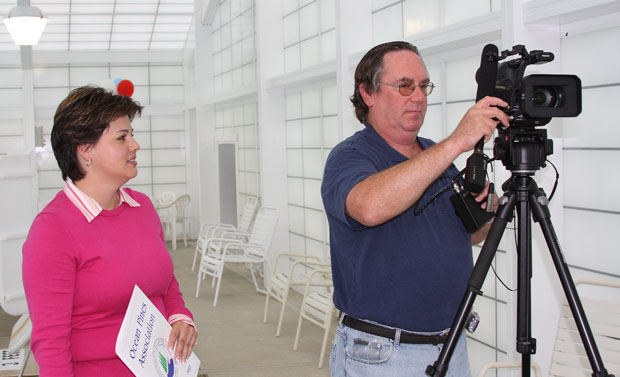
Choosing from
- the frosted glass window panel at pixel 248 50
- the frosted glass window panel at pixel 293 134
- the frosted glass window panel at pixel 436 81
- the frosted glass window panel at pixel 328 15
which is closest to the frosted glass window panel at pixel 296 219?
the frosted glass window panel at pixel 293 134

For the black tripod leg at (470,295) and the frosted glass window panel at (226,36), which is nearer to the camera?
the black tripod leg at (470,295)

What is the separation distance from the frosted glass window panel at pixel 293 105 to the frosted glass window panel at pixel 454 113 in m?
3.03

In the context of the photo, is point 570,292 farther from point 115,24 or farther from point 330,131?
point 115,24

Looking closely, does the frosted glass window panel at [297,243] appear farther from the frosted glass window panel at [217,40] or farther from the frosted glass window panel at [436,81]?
the frosted glass window panel at [217,40]

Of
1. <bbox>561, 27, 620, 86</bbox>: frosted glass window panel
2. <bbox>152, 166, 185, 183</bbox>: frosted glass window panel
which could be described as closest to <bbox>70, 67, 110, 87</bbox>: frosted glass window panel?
<bbox>152, 166, 185, 183</bbox>: frosted glass window panel

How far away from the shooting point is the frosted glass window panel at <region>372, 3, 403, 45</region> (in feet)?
15.4

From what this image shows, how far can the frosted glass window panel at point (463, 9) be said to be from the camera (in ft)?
12.2

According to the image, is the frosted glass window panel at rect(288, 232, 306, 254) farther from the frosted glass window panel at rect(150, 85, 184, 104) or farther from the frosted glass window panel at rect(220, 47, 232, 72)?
the frosted glass window panel at rect(150, 85, 184, 104)

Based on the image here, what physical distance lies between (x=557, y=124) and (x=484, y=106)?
1845 millimetres

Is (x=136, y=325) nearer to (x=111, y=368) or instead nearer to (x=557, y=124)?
(x=111, y=368)

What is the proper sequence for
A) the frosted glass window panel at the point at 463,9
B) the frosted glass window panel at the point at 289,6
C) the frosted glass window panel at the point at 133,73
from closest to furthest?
the frosted glass window panel at the point at 463,9 → the frosted glass window panel at the point at 289,6 → the frosted glass window panel at the point at 133,73

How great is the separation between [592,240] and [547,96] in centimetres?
177

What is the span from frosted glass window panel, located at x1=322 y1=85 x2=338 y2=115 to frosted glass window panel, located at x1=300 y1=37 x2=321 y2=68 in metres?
0.37

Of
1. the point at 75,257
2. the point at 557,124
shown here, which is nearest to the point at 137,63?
the point at 557,124
